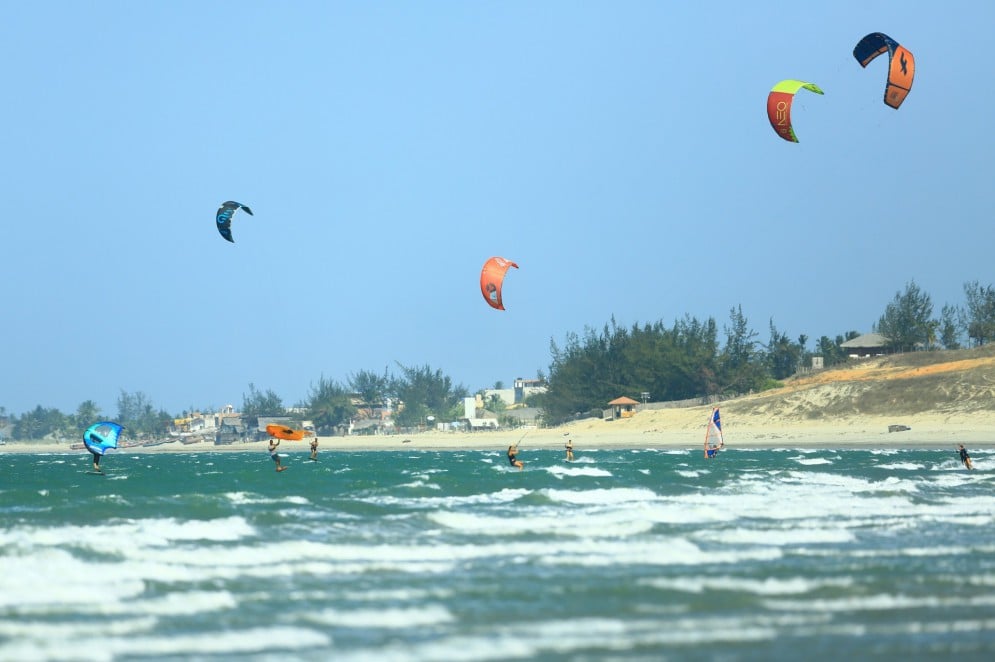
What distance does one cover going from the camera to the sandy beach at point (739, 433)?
55.6 metres

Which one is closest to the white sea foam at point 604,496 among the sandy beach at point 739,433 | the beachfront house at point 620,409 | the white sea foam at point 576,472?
the white sea foam at point 576,472

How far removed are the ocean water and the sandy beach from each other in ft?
95.9

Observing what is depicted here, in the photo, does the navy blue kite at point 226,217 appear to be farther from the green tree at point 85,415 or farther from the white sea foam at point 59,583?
the green tree at point 85,415

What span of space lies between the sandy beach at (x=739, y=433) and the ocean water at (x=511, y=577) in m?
29.2

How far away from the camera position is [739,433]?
69062 mm

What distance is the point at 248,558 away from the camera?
16938 millimetres

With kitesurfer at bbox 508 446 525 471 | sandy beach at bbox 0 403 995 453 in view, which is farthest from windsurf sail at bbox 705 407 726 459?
kitesurfer at bbox 508 446 525 471

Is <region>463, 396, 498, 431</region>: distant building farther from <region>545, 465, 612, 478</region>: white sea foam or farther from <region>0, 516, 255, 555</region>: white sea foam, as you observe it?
<region>0, 516, 255, 555</region>: white sea foam

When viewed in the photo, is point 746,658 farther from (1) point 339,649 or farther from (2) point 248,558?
(2) point 248,558

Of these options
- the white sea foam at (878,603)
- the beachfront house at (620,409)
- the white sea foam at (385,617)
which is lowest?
the white sea foam at (878,603)

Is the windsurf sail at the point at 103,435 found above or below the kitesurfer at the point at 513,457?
above

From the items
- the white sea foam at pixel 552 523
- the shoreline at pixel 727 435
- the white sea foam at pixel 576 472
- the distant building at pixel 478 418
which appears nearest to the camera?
the white sea foam at pixel 552 523

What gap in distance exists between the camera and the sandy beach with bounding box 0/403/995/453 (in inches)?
2189

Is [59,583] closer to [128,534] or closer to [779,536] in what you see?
[128,534]
